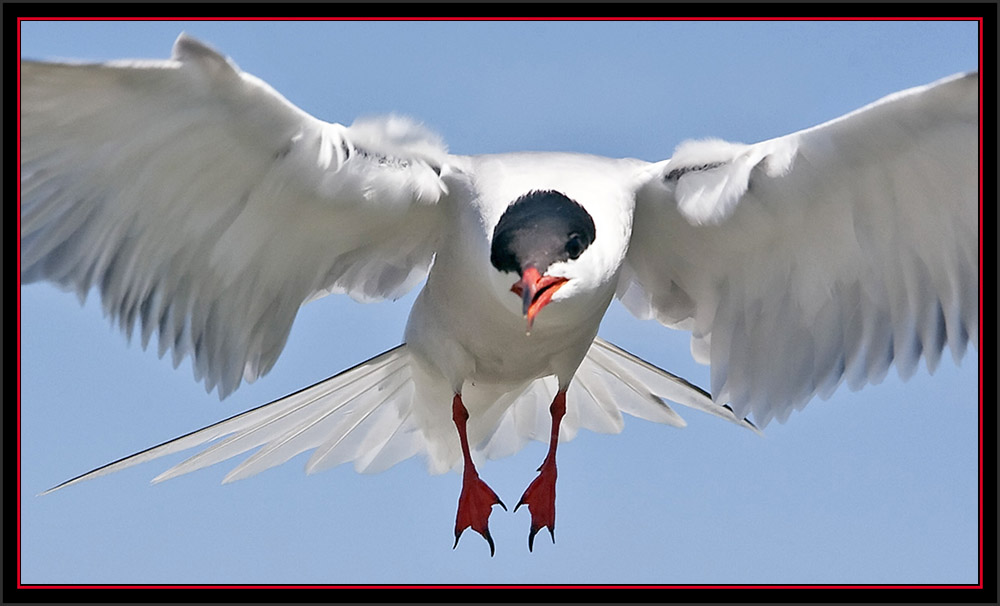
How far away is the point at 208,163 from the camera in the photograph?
5074 mm

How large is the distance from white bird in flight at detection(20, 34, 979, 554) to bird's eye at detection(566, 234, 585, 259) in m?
0.01

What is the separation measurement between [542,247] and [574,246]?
0.15 metres

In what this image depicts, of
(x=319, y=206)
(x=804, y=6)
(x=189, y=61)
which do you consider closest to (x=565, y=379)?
(x=319, y=206)

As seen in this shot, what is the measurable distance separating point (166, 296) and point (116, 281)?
24 centimetres

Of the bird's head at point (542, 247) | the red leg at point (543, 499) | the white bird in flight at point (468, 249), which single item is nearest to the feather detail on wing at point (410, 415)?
the white bird in flight at point (468, 249)

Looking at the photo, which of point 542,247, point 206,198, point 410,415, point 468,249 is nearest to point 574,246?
point 542,247

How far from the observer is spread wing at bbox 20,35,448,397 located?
15.7ft

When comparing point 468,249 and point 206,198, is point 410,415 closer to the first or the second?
point 468,249

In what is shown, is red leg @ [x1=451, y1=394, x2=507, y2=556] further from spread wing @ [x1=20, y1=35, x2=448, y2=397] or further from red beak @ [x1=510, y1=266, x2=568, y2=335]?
red beak @ [x1=510, y1=266, x2=568, y2=335]

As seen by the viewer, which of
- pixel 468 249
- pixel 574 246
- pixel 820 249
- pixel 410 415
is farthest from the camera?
pixel 410 415

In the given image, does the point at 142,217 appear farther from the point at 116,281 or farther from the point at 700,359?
the point at 700,359

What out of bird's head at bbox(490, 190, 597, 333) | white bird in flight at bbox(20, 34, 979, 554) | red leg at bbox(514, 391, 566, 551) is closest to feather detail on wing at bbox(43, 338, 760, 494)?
white bird in flight at bbox(20, 34, 979, 554)

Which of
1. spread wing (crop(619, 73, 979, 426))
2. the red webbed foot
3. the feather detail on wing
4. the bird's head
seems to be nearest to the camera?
the bird's head

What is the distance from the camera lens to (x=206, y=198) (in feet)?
17.1
